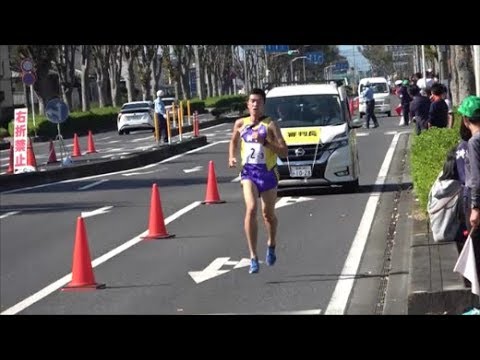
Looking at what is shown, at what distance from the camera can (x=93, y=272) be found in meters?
11.8

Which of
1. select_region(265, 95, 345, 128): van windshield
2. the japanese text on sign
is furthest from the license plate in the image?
the japanese text on sign

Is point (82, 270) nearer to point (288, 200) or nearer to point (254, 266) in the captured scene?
point (254, 266)

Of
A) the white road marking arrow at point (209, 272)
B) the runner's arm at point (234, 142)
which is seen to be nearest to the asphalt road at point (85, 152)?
the white road marking arrow at point (209, 272)

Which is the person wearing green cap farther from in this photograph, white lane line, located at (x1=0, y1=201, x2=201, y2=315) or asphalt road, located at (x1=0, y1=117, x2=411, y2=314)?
white lane line, located at (x1=0, y1=201, x2=201, y2=315)

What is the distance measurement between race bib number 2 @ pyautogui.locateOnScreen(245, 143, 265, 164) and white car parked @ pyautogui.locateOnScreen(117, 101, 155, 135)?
120 ft

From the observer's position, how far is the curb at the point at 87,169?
2455cm

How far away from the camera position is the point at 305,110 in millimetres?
19328

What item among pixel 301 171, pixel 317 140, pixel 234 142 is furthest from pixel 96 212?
Result: pixel 234 142

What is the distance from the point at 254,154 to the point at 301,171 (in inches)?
278

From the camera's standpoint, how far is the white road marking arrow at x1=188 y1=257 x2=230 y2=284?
11367 millimetres

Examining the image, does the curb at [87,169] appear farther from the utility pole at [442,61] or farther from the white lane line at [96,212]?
the utility pole at [442,61]
